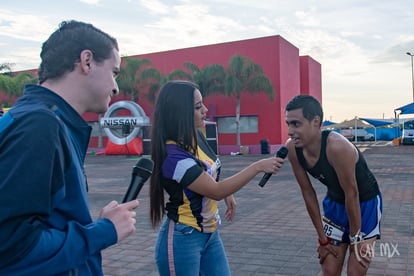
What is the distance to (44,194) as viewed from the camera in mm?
1206

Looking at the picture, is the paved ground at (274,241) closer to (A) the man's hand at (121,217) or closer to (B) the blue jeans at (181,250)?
(B) the blue jeans at (181,250)

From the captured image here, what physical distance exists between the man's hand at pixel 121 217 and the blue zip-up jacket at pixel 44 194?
0.08 ft

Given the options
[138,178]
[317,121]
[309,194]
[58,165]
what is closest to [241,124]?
[309,194]

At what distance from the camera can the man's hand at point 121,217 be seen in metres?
1.45

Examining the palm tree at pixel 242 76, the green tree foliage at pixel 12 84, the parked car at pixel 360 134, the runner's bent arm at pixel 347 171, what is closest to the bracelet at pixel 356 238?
the runner's bent arm at pixel 347 171

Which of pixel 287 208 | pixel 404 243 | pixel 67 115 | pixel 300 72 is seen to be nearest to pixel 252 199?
pixel 287 208

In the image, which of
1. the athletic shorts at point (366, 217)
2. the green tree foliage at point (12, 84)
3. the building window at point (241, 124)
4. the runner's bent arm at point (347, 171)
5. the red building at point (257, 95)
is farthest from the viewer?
the green tree foliage at point (12, 84)

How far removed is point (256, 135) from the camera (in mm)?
26734

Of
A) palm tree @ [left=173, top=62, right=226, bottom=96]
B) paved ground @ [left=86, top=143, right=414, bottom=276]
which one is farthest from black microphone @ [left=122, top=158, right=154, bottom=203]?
palm tree @ [left=173, top=62, right=226, bottom=96]

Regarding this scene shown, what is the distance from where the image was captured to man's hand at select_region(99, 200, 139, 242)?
1.45 m

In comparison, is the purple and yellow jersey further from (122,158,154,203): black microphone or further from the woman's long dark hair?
(122,158,154,203): black microphone

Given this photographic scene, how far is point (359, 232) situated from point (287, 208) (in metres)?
5.25

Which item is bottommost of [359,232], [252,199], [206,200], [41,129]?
[252,199]

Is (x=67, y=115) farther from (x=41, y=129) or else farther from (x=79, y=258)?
(x=79, y=258)
